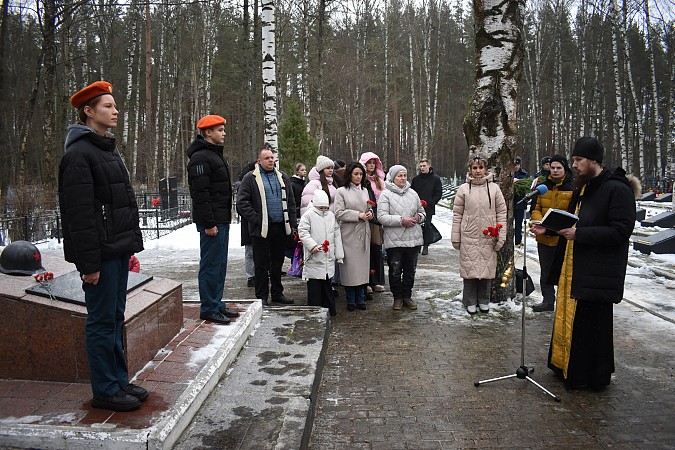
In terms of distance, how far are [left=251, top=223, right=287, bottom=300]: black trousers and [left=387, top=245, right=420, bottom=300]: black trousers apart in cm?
139

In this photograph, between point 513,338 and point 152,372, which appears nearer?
point 152,372

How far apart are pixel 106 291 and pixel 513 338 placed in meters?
4.28

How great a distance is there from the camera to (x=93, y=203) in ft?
10.9

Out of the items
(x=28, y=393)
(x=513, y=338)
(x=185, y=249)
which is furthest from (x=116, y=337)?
(x=185, y=249)

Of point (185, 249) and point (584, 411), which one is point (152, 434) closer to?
point (584, 411)

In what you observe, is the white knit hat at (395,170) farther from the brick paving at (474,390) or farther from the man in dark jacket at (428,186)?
the man in dark jacket at (428,186)

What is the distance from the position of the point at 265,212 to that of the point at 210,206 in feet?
5.06

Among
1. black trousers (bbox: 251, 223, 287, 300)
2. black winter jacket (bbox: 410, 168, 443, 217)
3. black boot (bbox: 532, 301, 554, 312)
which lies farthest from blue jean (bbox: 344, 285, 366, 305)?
black winter jacket (bbox: 410, 168, 443, 217)

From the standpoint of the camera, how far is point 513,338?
5980 millimetres

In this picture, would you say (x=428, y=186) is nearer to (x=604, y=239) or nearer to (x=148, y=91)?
(x=604, y=239)

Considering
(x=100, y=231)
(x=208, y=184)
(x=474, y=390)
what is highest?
(x=208, y=184)

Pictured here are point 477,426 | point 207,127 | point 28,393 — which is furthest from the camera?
point 207,127

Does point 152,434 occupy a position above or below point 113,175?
below

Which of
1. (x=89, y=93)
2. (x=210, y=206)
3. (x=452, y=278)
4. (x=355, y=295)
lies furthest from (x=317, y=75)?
(x=89, y=93)
